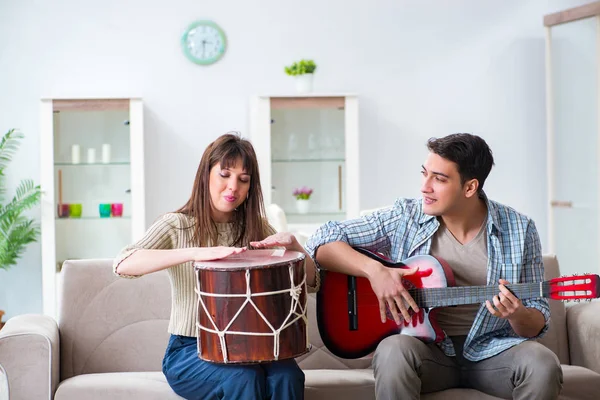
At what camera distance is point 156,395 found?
2580 millimetres

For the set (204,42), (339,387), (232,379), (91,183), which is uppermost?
(204,42)

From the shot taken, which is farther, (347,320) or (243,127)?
(243,127)

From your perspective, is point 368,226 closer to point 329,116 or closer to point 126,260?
point 126,260

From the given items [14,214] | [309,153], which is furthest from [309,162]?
[14,214]

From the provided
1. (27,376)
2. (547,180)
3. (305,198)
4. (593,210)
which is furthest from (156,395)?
(547,180)

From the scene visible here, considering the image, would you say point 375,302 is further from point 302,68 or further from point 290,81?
point 290,81

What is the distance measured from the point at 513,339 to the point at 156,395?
3.71ft

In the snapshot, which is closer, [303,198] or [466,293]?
[466,293]

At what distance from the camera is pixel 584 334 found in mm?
2877

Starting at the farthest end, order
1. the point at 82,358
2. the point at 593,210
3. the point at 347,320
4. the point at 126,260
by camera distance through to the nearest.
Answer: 1. the point at 593,210
2. the point at 82,358
3. the point at 347,320
4. the point at 126,260

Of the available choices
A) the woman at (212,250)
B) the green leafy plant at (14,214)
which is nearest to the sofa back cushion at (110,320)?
the woman at (212,250)

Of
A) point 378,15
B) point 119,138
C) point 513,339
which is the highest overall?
point 378,15

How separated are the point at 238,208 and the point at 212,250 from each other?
36 centimetres

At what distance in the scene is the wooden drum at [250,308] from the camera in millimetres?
2219
